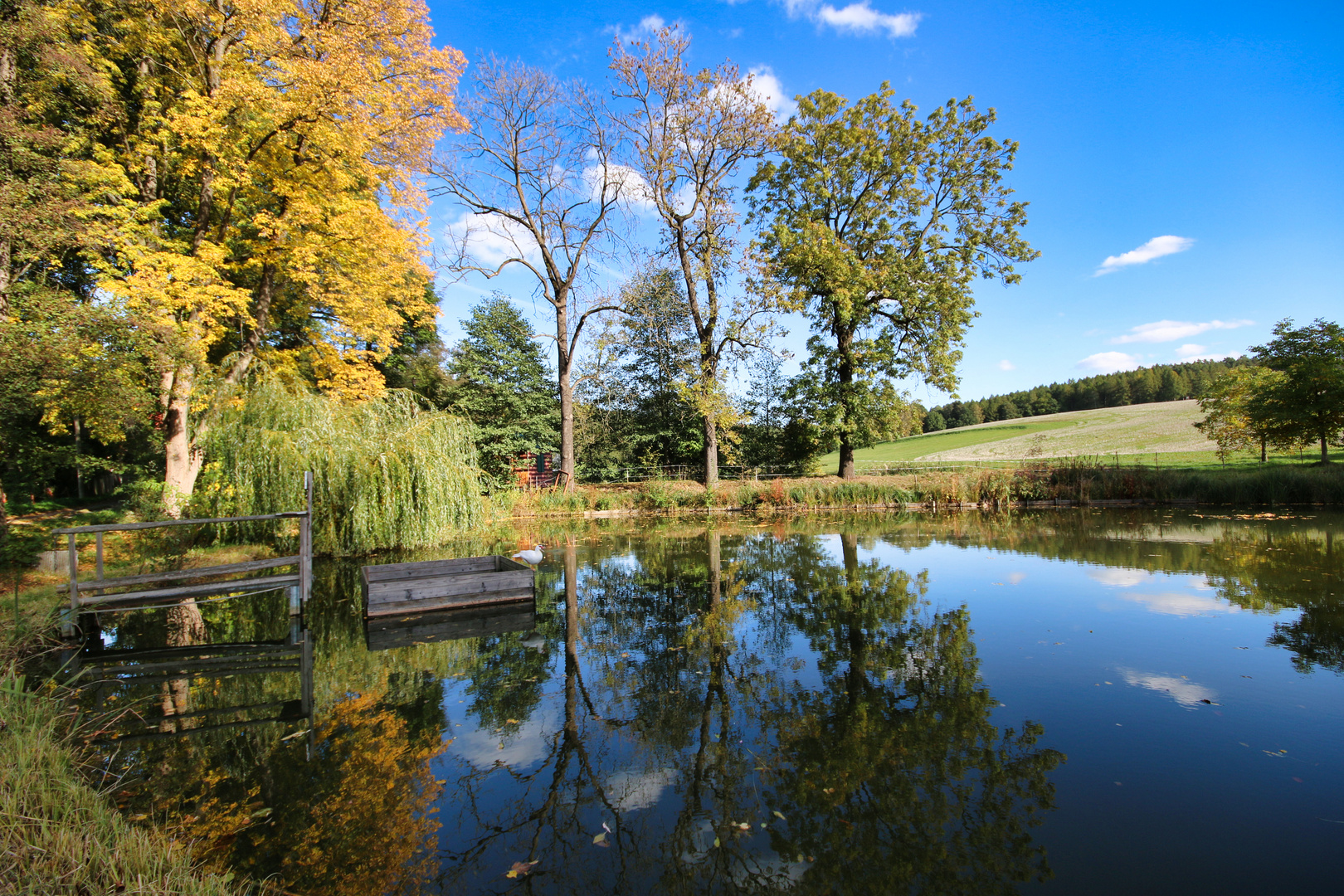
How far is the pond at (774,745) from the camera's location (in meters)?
3.20

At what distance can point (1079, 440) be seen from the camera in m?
47.0

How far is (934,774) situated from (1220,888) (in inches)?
54.9

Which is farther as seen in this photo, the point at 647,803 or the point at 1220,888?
the point at 647,803

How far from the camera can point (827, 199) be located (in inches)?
1048

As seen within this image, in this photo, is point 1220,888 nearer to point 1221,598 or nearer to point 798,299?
point 1221,598

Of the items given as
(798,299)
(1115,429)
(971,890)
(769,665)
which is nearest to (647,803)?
(971,890)

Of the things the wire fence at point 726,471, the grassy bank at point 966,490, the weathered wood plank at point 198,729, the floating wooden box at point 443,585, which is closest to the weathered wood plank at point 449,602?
the floating wooden box at point 443,585

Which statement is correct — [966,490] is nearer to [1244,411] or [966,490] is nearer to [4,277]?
[1244,411]

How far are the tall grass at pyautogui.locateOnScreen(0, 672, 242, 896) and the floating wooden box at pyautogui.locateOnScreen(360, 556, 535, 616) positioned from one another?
179 inches

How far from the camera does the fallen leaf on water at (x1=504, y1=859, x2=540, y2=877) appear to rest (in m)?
3.17

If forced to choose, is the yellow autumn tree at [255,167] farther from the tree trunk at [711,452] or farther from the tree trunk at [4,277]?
the tree trunk at [711,452]

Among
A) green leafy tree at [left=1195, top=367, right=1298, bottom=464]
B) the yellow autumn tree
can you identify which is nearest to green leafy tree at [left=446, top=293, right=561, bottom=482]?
the yellow autumn tree

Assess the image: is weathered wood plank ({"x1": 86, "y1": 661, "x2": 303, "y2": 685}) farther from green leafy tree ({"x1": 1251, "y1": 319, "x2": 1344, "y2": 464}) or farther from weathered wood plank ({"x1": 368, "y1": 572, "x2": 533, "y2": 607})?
green leafy tree ({"x1": 1251, "y1": 319, "x2": 1344, "y2": 464})

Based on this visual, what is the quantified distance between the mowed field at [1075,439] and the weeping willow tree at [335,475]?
2837cm
